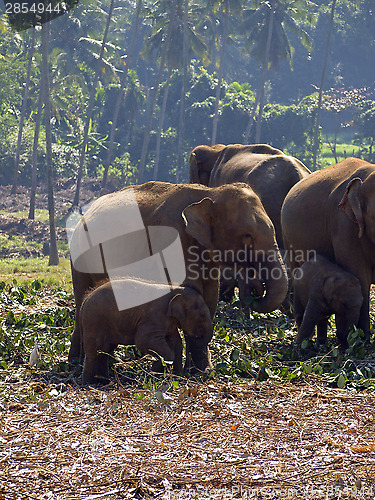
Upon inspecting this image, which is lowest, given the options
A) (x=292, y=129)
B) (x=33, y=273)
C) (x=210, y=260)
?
(x=33, y=273)

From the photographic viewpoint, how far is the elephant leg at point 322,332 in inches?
307

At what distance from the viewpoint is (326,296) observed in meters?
7.31

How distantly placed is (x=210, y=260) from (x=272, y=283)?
0.60 meters

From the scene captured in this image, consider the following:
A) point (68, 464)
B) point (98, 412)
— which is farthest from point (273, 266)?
point (68, 464)

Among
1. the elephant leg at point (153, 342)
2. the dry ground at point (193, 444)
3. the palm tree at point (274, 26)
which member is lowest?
the dry ground at point (193, 444)

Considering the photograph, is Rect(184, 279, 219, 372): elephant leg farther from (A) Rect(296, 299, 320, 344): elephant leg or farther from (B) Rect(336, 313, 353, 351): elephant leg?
(B) Rect(336, 313, 353, 351): elephant leg

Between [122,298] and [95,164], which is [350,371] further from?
[95,164]

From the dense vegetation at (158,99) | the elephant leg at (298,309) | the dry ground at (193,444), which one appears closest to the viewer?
the dry ground at (193,444)

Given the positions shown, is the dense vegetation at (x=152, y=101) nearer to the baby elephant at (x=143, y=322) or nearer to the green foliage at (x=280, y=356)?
the green foliage at (x=280, y=356)

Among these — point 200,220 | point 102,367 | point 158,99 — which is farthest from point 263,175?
point 158,99

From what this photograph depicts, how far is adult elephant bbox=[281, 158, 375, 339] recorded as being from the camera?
291 inches

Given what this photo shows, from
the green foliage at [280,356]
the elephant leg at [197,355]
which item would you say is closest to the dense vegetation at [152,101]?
the green foliage at [280,356]

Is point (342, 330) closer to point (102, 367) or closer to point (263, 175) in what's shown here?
point (102, 367)

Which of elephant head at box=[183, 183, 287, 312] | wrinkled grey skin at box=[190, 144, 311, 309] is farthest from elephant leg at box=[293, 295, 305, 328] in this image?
elephant head at box=[183, 183, 287, 312]
